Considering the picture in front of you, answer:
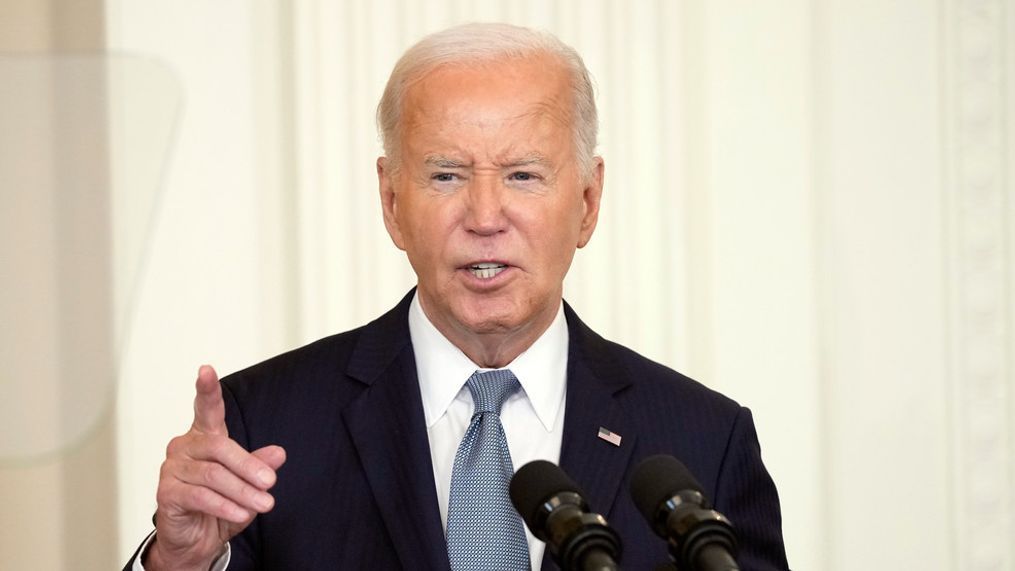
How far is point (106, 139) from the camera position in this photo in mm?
3904

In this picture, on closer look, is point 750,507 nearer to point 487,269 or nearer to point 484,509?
point 484,509

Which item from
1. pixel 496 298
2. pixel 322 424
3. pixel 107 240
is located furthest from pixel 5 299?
pixel 496 298

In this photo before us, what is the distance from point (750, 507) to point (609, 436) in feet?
0.95

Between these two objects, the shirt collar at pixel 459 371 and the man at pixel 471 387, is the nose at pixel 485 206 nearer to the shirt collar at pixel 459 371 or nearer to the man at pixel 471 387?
the man at pixel 471 387

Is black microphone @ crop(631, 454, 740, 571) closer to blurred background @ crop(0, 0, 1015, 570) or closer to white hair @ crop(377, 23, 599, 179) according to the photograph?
white hair @ crop(377, 23, 599, 179)

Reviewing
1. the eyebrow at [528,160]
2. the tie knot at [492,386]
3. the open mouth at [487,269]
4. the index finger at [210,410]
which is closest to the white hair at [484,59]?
the eyebrow at [528,160]

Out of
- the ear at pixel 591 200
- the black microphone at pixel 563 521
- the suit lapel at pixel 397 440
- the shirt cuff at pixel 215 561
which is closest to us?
the black microphone at pixel 563 521

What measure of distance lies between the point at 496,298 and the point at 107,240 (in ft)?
5.95

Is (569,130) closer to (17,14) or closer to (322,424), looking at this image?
(322,424)


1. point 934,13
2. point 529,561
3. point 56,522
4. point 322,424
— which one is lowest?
point 56,522

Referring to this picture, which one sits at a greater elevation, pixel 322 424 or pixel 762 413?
pixel 322 424

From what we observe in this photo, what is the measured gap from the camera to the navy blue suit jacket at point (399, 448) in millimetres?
2375

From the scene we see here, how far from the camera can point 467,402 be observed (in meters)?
2.56

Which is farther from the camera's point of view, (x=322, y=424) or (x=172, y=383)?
(x=172, y=383)
